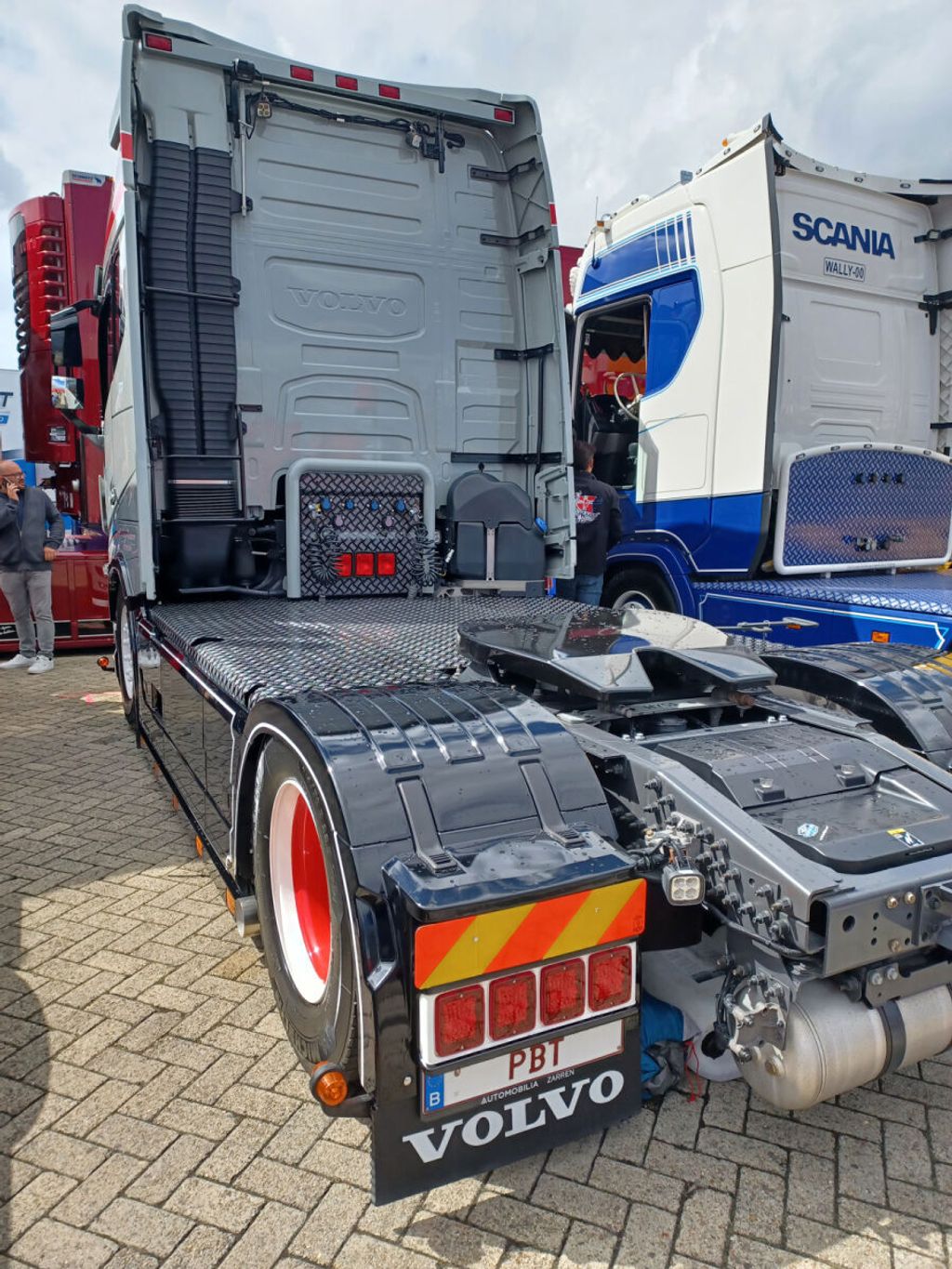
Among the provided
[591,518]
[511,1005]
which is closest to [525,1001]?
[511,1005]

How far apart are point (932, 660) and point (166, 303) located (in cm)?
376

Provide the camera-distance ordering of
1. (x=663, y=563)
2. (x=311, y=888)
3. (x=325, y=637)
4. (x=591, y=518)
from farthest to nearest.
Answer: (x=663, y=563), (x=591, y=518), (x=325, y=637), (x=311, y=888)

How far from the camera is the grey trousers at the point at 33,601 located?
7750 millimetres

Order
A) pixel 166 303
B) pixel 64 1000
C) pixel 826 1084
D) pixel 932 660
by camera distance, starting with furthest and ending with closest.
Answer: pixel 166 303 < pixel 932 660 < pixel 64 1000 < pixel 826 1084

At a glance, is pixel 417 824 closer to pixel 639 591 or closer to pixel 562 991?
pixel 562 991

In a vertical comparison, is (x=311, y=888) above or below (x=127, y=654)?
below

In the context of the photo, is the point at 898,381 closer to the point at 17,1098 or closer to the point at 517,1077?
the point at 517,1077

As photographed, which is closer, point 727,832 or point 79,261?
point 727,832

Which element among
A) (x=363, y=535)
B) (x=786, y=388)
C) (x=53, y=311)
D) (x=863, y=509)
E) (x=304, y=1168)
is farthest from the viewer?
(x=53, y=311)

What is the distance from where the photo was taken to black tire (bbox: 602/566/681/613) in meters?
6.29

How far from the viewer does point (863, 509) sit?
5.81 metres

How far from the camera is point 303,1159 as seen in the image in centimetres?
209

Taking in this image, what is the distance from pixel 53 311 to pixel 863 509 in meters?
7.95

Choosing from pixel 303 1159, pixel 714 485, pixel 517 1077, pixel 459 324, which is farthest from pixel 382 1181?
pixel 714 485
